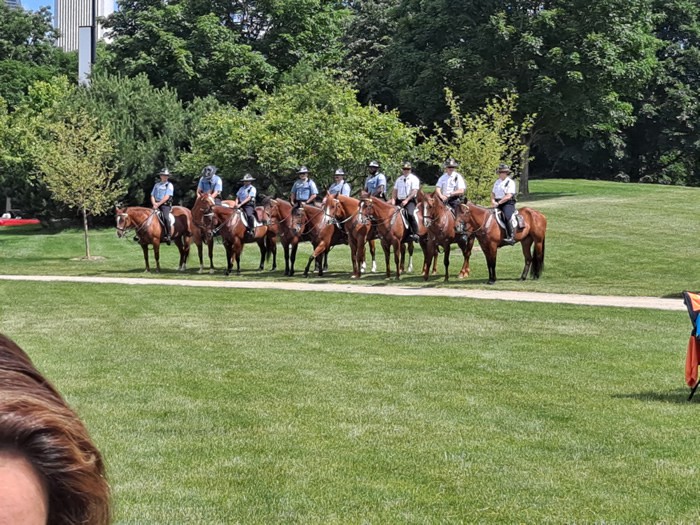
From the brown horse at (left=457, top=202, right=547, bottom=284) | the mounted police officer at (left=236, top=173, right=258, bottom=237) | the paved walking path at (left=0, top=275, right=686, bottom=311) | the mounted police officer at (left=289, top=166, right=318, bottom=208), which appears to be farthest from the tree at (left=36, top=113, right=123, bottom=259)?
the brown horse at (left=457, top=202, right=547, bottom=284)

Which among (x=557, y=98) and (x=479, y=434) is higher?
(x=557, y=98)

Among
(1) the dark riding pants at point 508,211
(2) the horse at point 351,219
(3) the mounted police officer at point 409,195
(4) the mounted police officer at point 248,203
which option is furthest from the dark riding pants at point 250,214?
(1) the dark riding pants at point 508,211

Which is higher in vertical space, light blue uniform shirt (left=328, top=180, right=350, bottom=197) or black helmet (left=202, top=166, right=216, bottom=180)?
black helmet (left=202, top=166, right=216, bottom=180)

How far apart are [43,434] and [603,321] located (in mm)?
16623

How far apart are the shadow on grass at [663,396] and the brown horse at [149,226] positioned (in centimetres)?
2130

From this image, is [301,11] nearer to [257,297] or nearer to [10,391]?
[257,297]

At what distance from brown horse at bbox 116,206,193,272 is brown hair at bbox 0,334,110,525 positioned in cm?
2842

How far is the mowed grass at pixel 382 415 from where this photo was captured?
6.52m

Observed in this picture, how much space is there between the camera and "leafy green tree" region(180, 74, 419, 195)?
39.4 meters

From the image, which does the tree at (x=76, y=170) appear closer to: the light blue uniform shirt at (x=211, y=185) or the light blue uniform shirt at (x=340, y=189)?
the light blue uniform shirt at (x=211, y=185)

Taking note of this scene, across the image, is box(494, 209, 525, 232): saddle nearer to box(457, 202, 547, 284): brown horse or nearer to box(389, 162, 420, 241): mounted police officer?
box(457, 202, 547, 284): brown horse

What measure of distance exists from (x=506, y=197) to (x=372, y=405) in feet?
55.3

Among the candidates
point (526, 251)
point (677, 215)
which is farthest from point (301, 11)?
point (526, 251)

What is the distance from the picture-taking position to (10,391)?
45.4 inches
